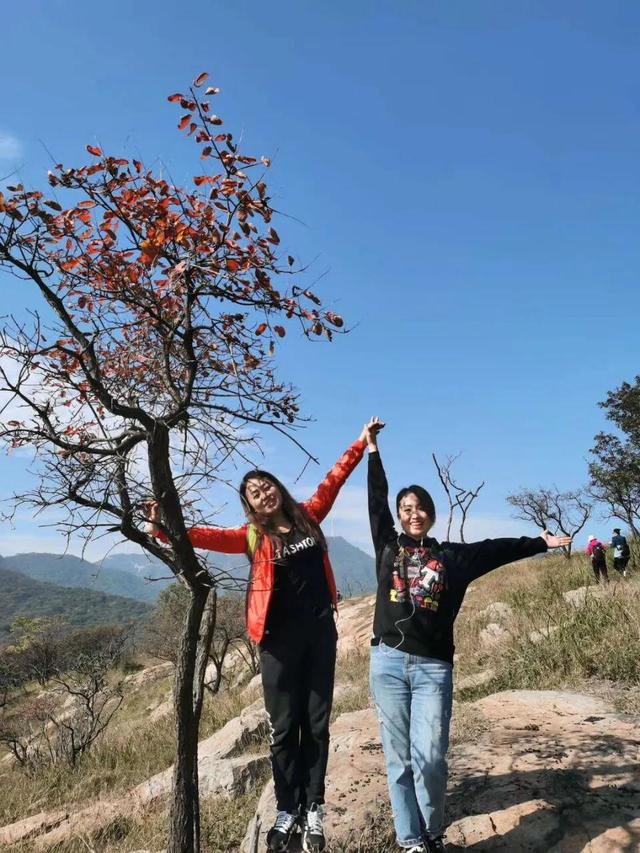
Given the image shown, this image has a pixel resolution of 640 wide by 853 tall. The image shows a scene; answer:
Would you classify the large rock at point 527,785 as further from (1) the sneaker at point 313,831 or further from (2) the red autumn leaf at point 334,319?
(2) the red autumn leaf at point 334,319

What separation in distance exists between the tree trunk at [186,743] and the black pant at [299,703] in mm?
439

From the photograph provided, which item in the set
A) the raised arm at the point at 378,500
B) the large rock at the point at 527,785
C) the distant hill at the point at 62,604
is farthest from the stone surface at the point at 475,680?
the distant hill at the point at 62,604

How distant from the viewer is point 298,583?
128 inches

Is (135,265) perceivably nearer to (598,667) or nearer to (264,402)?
(264,402)

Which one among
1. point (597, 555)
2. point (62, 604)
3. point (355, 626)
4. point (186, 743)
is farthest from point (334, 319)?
point (62, 604)

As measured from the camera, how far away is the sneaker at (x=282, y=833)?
115 inches

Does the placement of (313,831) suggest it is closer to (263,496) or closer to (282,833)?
(282,833)

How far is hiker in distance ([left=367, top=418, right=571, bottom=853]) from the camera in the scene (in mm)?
2879

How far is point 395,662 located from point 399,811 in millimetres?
696

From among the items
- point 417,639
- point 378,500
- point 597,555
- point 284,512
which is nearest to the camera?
point 417,639

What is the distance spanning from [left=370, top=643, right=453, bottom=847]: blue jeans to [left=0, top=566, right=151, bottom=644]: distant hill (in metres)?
122

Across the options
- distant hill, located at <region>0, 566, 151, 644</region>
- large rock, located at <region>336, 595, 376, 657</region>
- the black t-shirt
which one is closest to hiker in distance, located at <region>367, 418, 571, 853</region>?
the black t-shirt

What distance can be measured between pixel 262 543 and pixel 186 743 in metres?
1.22

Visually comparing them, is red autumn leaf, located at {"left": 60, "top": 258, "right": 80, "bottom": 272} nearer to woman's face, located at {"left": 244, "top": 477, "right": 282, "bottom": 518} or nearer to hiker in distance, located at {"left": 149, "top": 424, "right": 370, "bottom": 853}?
hiker in distance, located at {"left": 149, "top": 424, "right": 370, "bottom": 853}
